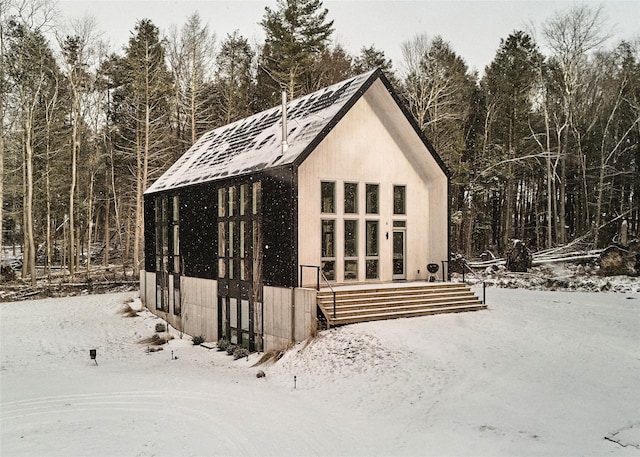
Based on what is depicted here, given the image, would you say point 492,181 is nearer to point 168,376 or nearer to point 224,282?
point 224,282

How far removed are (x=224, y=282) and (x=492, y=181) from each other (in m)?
20.5

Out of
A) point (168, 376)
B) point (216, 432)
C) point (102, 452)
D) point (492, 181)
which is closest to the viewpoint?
point (102, 452)

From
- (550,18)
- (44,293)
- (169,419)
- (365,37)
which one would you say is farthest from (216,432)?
(365,37)

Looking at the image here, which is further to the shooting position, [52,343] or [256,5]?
[256,5]

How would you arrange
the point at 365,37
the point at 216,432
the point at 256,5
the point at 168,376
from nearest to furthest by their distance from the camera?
the point at 216,432 < the point at 168,376 < the point at 256,5 < the point at 365,37

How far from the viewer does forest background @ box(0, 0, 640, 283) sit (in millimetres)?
26766

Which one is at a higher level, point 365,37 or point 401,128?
point 365,37

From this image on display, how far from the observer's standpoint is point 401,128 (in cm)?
1538

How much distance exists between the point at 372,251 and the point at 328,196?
226 centimetres

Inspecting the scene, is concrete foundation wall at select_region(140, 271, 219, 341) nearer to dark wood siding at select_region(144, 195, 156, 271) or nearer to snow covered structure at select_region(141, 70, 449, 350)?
snow covered structure at select_region(141, 70, 449, 350)

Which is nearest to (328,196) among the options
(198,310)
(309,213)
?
(309,213)

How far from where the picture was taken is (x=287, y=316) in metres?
12.7

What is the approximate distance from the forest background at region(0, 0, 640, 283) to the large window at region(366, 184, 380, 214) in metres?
12.9

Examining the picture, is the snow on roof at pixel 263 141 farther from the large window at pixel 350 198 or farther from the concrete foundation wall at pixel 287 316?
the concrete foundation wall at pixel 287 316
